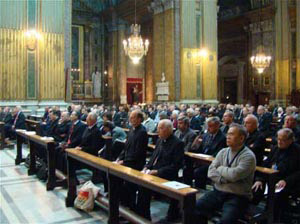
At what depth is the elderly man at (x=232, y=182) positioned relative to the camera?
11.2 ft

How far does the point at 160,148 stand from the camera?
454 cm

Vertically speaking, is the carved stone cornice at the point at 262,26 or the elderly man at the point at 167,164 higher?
the carved stone cornice at the point at 262,26

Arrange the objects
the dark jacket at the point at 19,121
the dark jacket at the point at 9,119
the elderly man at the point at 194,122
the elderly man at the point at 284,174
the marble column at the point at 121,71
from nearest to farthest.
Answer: the elderly man at the point at 284,174 → the elderly man at the point at 194,122 → the dark jacket at the point at 19,121 → the dark jacket at the point at 9,119 → the marble column at the point at 121,71

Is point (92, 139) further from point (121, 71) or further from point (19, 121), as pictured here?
point (121, 71)

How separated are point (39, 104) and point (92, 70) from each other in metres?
11.8

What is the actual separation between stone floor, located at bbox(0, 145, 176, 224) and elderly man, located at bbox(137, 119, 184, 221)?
0.84 ft

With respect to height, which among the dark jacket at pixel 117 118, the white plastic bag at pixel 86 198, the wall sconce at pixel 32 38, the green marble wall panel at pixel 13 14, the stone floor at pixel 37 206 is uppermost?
the green marble wall panel at pixel 13 14

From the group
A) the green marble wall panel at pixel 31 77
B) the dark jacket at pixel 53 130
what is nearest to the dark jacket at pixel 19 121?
the green marble wall panel at pixel 31 77

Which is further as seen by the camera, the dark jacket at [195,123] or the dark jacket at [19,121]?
the dark jacket at [19,121]

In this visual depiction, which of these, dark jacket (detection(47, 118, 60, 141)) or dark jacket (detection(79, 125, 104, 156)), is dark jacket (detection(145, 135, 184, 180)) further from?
dark jacket (detection(47, 118, 60, 141))

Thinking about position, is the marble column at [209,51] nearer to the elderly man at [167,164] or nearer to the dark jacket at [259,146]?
the dark jacket at [259,146]

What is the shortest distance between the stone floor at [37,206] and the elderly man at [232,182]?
1.13m

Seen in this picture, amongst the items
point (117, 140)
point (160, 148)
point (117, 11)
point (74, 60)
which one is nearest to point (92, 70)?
point (74, 60)

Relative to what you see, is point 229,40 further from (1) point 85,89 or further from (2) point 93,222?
(2) point 93,222
